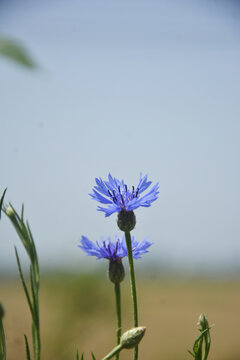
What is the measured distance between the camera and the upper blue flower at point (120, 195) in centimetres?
41

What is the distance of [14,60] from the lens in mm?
319

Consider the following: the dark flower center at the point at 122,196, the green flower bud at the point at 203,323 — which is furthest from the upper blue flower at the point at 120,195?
the green flower bud at the point at 203,323

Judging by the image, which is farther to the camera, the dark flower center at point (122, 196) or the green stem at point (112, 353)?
the dark flower center at point (122, 196)

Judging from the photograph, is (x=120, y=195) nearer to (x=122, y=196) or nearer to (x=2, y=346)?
(x=122, y=196)

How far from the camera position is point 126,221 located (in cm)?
41

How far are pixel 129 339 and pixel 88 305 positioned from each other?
5.11 ft

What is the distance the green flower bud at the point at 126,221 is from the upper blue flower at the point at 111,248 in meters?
0.04

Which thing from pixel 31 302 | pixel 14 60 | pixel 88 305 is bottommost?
pixel 88 305

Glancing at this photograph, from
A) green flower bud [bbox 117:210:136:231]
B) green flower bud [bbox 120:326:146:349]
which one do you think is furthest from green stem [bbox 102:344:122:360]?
green flower bud [bbox 117:210:136:231]

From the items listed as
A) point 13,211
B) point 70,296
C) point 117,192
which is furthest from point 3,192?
point 70,296

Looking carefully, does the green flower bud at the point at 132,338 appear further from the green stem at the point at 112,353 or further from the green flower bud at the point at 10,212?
the green flower bud at the point at 10,212

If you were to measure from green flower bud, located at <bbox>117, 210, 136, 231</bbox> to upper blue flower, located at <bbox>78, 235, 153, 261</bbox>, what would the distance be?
4cm

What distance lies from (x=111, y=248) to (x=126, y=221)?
2.9 inches

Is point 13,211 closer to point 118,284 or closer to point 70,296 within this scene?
point 118,284
